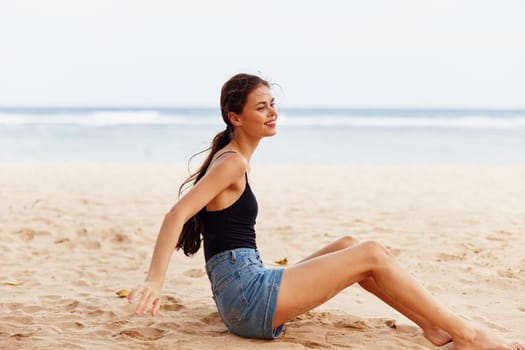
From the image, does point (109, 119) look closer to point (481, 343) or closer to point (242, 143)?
point (242, 143)

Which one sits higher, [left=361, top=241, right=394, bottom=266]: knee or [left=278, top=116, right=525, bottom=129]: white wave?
[left=361, top=241, right=394, bottom=266]: knee

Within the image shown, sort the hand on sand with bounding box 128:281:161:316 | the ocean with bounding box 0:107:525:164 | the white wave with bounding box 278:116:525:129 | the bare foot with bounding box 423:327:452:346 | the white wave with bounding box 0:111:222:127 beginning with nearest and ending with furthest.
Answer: the hand on sand with bounding box 128:281:161:316
the bare foot with bounding box 423:327:452:346
the ocean with bounding box 0:107:525:164
the white wave with bounding box 278:116:525:129
the white wave with bounding box 0:111:222:127

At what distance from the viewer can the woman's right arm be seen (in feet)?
9.48

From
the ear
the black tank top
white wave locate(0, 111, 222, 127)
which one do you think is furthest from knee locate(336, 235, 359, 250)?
white wave locate(0, 111, 222, 127)

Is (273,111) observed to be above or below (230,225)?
above

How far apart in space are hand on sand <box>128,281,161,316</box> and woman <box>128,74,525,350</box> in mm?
179

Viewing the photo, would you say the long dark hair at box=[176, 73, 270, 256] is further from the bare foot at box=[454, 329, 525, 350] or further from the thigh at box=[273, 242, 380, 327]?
the bare foot at box=[454, 329, 525, 350]

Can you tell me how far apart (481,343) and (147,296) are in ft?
5.52

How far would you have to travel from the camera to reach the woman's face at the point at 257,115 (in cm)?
359

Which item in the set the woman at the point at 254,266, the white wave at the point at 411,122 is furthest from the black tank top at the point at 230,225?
the white wave at the point at 411,122

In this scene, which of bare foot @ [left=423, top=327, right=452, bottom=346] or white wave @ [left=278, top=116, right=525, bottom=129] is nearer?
bare foot @ [left=423, top=327, right=452, bottom=346]

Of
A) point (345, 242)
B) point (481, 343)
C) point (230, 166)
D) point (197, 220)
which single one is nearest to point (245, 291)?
point (197, 220)

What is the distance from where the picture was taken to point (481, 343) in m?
3.32

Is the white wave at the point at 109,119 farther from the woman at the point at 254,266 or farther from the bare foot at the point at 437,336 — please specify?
the bare foot at the point at 437,336
